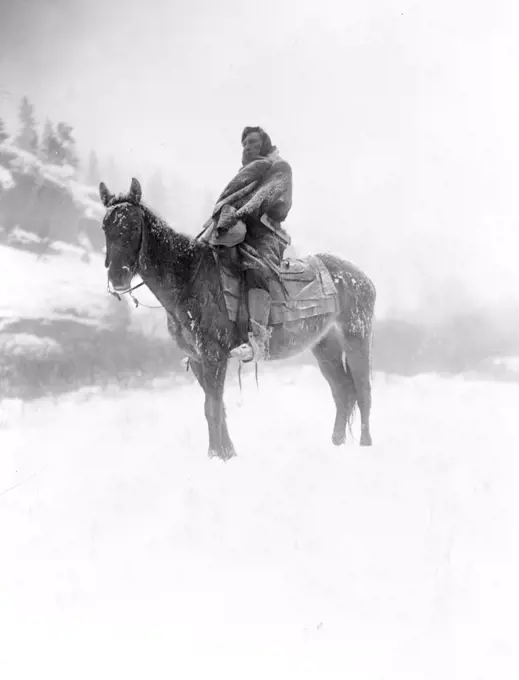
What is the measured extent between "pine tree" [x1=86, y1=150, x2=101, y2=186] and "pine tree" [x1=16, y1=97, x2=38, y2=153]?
0.65 meters

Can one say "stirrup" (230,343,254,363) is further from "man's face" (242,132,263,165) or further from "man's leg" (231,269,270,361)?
"man's face" (242,132,263,165)

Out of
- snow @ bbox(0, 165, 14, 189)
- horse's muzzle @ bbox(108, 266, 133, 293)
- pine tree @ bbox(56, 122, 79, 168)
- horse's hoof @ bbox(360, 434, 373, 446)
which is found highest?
pine tree @ bbox(56, 122, 79, 168)

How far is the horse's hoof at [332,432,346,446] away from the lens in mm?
4281

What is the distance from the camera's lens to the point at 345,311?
4.29m

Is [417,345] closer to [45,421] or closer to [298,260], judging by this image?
[298,260]

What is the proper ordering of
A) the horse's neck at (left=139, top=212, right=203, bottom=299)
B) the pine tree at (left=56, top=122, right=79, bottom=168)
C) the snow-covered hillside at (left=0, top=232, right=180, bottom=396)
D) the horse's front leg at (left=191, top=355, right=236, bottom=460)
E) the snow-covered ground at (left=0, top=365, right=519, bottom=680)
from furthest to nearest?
1. the snow-covered hillside at (left=0, top=232, right=180, bottom=396)
2. the pine tree at (left=56, top=122, right=79, bottom=168)
3. the horse's front leg at (left=191, top=355, right=236, bottom=460)
4. the horse's neck at (left=139, top=212, right=203, bottom=299)
5. the snow-covered ground at (left=0, top=365, right=519, bottom=680)

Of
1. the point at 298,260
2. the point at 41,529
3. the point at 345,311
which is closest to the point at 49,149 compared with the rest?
the point at 298,260

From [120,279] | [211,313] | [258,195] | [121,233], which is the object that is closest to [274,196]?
[258,195]

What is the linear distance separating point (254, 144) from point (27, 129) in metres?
3.44

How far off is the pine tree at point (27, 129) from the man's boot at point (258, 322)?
3452mm

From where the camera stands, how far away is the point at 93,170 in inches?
257

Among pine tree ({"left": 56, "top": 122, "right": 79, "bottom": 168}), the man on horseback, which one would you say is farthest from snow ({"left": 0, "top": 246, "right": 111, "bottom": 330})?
the man on horseback

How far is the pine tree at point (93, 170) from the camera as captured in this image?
248 inches

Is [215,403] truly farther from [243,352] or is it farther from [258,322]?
[258,322]
